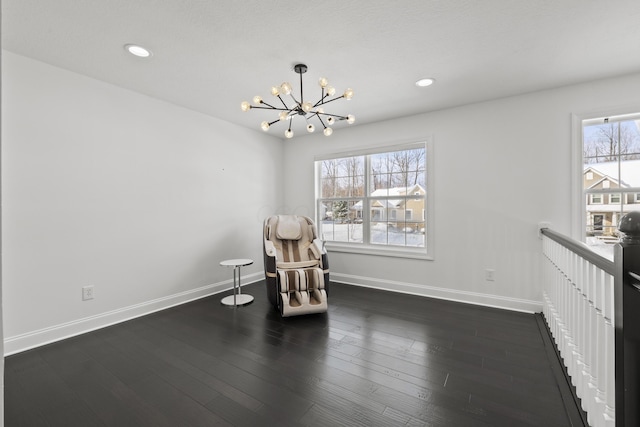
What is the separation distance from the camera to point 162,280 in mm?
3512

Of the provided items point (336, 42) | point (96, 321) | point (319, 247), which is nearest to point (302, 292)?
point (319, 247)

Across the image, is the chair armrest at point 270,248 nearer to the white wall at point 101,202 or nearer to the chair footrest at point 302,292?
the chair footrest at point 302,292

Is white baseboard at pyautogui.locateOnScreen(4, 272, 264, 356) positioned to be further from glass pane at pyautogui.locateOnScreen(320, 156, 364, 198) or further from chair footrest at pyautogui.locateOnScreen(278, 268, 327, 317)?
glass pane at pyautogui.locateOnScreen(320, 156, 364, 198)

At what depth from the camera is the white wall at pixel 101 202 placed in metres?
2.55

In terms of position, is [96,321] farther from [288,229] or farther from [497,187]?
[497,187]

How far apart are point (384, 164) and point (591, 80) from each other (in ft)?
7.45

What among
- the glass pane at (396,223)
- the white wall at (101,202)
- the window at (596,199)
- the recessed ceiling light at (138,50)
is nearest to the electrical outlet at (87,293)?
the white wall at (101,202)

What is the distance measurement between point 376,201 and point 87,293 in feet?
11.5

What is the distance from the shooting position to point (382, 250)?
13.9 ft

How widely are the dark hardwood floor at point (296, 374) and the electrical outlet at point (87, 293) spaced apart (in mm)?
343

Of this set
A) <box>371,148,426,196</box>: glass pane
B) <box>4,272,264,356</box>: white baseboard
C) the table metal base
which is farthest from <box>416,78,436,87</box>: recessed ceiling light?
<box>4,272,264,356</box>: white baseboard

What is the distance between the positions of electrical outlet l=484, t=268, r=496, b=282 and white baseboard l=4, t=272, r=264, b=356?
3320 millimetres

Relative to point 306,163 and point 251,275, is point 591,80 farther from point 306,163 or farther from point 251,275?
point 251,275

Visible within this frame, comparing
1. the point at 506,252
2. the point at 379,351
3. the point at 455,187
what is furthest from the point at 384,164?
the point at 379,351
